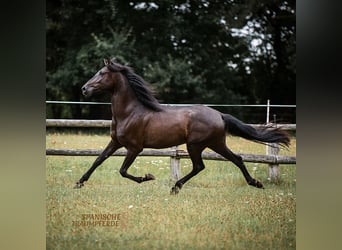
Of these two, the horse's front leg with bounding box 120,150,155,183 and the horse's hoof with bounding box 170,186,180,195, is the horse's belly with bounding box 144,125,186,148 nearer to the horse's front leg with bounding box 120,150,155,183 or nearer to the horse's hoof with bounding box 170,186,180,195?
the horse's front leg with bounding box 120,150,155,183

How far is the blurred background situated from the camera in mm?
4320

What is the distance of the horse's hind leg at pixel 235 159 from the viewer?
167 inches

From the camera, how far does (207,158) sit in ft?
14.0

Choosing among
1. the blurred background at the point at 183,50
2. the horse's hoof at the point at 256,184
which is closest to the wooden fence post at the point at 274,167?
the horse's hoof at the point at 256,184

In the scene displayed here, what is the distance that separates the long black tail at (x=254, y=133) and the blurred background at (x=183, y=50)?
0.08 m

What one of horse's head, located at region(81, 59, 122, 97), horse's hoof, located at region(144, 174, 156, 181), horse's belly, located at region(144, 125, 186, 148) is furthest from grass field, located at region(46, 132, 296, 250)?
horse's head, located at region(81, 59, 122, 97)

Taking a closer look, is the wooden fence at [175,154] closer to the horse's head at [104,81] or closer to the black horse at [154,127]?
the black horse at [154,127]

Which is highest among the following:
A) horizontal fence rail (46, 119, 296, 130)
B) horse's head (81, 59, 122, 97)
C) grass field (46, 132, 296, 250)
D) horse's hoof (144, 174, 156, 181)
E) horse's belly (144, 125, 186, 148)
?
horse's head (81, 59, 122, 97)

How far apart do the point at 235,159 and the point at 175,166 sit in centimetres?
52

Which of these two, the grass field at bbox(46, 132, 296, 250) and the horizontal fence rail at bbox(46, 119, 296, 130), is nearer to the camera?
the grass field at bbox(46, 132, 296, 250)

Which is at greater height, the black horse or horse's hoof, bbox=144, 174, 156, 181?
the black horse

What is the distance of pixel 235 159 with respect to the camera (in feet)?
14.0

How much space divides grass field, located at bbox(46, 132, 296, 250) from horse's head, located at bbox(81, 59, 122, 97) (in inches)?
15.6
